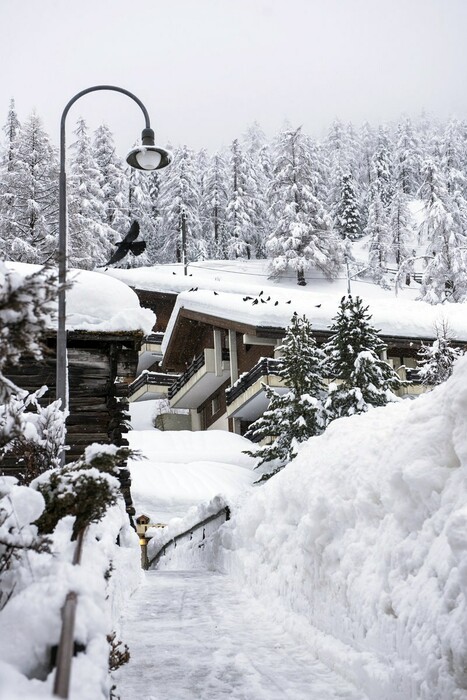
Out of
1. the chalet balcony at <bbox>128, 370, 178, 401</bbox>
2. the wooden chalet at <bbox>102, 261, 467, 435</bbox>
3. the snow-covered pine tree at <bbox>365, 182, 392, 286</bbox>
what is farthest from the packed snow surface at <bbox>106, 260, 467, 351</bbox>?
the snow-covered pine tree at <bbox>365, 182, 392, 286</bbox>

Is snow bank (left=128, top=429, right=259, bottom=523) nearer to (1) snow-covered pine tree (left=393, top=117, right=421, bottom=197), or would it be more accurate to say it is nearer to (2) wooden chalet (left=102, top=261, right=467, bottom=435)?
(2) wooden chalet (left=102, top=261, right=467, bottom=435)

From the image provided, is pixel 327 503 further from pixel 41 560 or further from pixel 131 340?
pixel 131 340

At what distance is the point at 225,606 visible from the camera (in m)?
8.88

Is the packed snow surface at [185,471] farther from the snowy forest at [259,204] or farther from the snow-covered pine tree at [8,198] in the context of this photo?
the snow-covered pine tree at [8,198]

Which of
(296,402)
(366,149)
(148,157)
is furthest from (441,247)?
(366,149)

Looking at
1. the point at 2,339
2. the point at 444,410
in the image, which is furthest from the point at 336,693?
the point at 2,339

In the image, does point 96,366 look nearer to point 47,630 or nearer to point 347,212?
point 47,630

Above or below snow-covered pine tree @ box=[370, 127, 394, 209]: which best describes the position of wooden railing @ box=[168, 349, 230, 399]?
below

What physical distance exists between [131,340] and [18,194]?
23458 mm

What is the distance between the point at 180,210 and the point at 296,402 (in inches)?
1802

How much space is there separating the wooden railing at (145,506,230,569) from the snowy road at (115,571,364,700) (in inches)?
170

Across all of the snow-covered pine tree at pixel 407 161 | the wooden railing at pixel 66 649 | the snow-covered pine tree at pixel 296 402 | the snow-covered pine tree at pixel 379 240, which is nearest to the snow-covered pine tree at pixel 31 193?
the snow-covered pine tree at pixel 296 402

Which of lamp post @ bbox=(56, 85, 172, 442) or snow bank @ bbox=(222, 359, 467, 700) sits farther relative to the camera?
lamp post @ bbox=(56, 85, 172, 442)

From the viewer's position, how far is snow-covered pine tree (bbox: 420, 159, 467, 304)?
45.0 m
